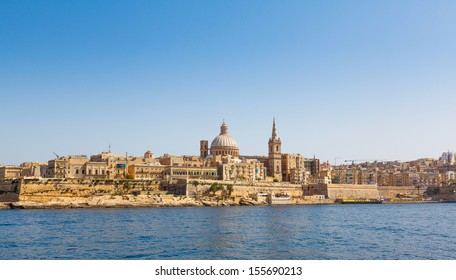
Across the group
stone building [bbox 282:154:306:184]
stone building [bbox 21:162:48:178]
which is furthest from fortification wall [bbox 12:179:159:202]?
stone building [bbox 282:154:306:184]

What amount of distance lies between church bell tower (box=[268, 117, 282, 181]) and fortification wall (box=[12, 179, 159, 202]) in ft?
73.2

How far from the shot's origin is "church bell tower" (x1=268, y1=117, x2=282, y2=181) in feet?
241

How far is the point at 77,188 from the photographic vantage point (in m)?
49.8

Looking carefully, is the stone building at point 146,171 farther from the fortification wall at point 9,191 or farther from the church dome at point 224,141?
the church dome at point 224,141

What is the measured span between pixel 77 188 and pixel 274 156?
2997 centimetres

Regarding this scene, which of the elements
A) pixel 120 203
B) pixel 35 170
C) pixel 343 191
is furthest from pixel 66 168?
pixel 343 191

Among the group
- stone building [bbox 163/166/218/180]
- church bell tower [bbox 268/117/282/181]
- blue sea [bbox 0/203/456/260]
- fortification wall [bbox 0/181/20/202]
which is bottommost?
blue sea [bbox 0/203/456/260]

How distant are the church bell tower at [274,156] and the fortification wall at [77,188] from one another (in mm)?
22297

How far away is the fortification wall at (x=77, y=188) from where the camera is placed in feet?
155

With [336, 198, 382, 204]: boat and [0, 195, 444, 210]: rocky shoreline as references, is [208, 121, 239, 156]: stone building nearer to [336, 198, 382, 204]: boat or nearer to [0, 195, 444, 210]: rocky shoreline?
[336, 198, 382, 204]: boat

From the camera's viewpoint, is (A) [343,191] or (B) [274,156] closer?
(A) [343,191]

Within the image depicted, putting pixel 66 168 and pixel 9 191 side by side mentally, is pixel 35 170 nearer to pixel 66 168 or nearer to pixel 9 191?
pixel 66 168

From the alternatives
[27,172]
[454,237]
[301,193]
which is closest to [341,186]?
[301,193]
